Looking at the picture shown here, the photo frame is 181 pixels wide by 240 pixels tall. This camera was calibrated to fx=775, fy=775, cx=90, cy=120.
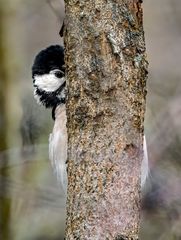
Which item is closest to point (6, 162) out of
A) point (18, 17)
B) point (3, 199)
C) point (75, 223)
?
point (3, 199)

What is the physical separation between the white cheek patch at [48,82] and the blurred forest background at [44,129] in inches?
16.1

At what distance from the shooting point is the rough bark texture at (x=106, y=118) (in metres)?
1.85

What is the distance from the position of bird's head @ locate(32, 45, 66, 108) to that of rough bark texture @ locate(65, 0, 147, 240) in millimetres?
1281

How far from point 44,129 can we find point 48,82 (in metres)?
0.93

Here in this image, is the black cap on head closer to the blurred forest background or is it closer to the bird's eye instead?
the bird's eye

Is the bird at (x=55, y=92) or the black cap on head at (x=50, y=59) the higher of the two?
the black cap on head at (x=50, y=59)

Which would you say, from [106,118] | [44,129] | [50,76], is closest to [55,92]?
[50,76]

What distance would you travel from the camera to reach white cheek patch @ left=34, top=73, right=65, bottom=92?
10.7 feet

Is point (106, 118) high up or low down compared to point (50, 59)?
down

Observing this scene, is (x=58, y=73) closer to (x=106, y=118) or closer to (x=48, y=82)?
(x=48, y=82)

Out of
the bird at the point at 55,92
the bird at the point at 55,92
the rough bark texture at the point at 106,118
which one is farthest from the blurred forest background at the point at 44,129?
the rough bark texture at the point at 106,118

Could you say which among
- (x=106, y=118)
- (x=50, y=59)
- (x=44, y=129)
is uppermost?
(x=50, y=59)

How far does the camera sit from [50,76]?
10.7ft

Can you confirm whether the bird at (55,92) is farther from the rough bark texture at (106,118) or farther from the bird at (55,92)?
the rough bark texture at (106,118)
